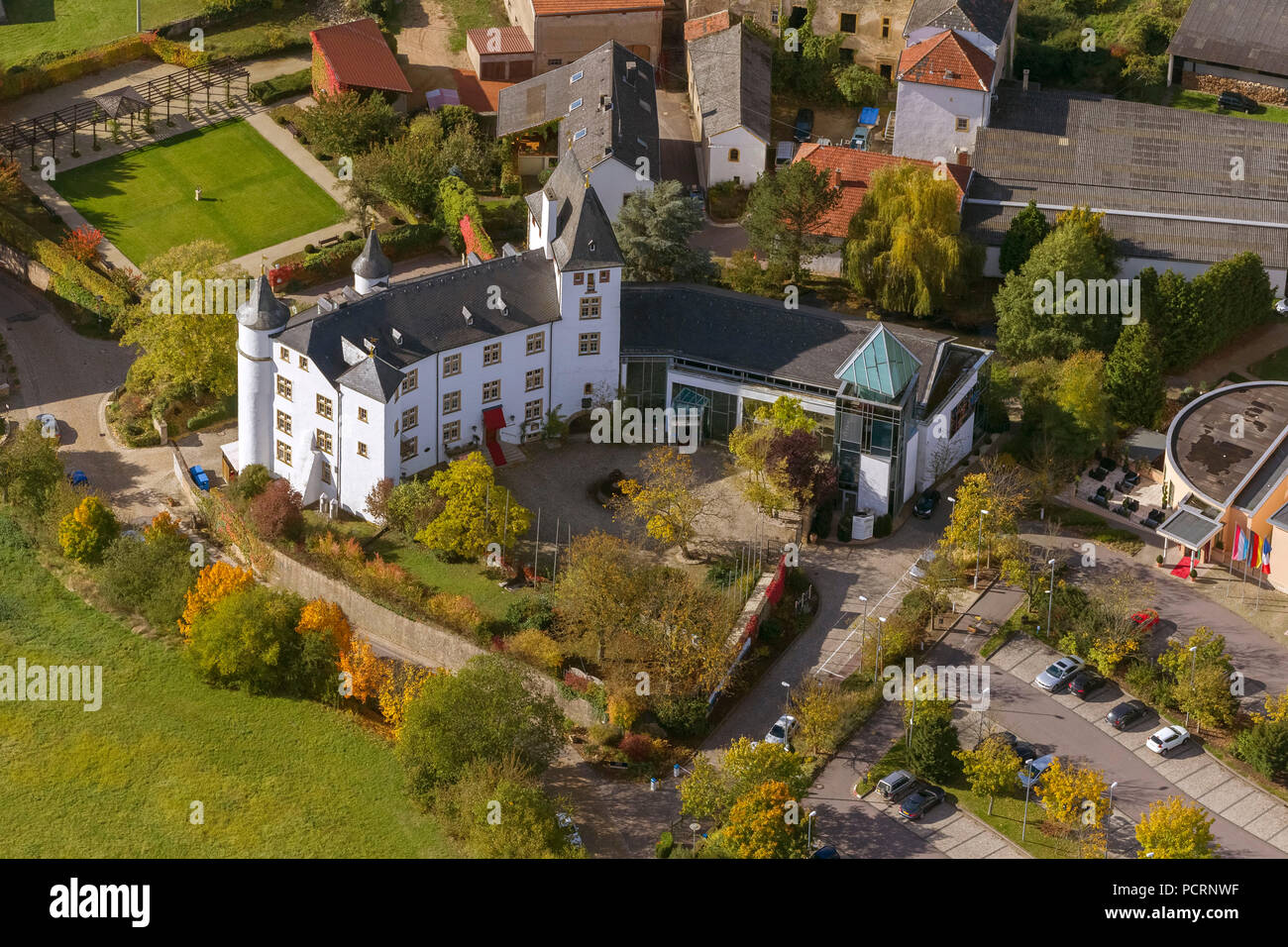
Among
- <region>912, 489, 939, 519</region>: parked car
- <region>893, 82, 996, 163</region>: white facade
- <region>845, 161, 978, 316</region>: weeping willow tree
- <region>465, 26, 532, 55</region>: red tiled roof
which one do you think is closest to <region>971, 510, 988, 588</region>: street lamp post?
<region>912, 489, 939, 519</region>: parked car

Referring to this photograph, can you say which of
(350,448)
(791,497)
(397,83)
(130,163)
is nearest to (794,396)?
(791,497)

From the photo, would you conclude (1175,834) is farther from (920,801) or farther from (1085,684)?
(1085,684)

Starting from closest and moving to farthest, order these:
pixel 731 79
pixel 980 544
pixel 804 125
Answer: pixel 980 544 → pixel 731 79 → pixel 804 125

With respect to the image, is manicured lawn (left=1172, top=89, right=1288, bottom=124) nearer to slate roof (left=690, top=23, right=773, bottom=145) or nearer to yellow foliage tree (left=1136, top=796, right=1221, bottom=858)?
slate roof (left=690, top=23, right=773, bottom=145)

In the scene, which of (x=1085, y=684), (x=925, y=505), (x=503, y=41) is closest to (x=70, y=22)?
(x=503, y=41)

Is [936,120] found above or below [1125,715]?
above
